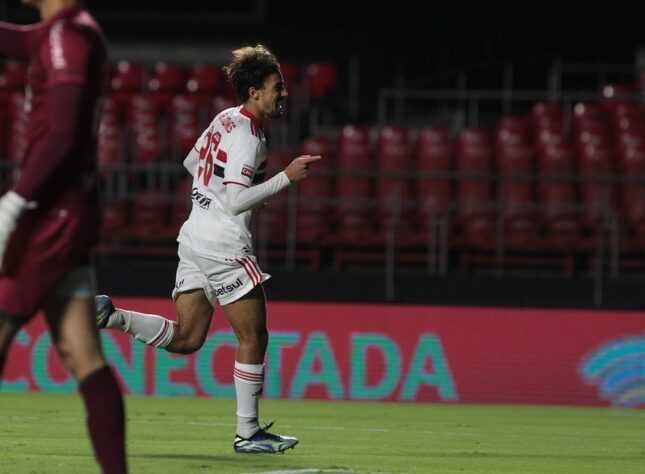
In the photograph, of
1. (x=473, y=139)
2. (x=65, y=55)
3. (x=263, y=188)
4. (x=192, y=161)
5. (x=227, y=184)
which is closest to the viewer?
(x=65, y=55)

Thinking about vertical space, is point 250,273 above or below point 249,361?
above

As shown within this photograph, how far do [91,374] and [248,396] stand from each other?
233 cm

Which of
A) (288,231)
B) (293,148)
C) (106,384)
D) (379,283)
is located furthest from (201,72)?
(106,384)

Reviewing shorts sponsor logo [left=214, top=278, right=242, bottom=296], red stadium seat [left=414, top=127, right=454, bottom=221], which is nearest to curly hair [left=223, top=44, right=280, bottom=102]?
shorts sponsor logo [left=214, top=278, right=242, bottom=296]

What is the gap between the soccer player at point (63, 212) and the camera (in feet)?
14.0

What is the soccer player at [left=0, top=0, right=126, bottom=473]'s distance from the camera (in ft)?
14.0

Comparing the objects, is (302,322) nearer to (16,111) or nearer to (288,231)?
(288,231)

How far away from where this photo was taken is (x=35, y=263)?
4395mm

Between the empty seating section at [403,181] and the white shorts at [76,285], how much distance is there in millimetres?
7757

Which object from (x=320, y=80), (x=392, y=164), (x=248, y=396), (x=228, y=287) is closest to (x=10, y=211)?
(x=228, y=287)

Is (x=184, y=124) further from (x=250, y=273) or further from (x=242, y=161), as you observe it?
(x=242, y=161)

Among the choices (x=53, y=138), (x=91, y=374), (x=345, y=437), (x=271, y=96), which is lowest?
(x=345, y=437)

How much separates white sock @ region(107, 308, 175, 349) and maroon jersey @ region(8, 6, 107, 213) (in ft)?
8.50

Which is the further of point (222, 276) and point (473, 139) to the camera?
point (473, 139)
